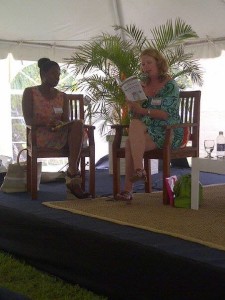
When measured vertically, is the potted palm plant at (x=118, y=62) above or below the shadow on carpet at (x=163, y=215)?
above

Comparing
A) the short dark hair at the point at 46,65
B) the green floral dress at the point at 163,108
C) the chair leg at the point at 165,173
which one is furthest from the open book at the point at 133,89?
the short dark hair at the point at 46,65

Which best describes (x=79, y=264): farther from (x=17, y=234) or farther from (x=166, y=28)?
(x=166, y=28)

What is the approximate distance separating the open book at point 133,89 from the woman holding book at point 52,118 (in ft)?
1.81

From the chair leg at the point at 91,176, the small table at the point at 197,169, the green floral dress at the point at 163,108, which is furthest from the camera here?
the chair leg at the point at 91,176

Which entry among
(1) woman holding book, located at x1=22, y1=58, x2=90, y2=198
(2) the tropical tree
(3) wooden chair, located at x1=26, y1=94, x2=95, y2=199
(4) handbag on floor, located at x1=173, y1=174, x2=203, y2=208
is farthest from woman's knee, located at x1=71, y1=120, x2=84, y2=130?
(2) the tropical tree

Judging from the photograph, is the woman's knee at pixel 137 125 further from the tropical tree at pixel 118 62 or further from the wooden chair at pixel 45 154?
the tropical tree at pixel 118 62

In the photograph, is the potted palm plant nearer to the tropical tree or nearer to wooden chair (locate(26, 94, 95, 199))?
the tropical tree

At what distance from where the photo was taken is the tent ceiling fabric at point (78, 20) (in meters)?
5.42

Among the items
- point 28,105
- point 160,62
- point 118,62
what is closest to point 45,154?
point 28,105

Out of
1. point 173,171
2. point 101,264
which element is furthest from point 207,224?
point 173,171

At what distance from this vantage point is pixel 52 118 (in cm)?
341

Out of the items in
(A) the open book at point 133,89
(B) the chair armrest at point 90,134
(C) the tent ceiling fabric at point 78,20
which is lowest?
(B) the chair armrest at point 90,134

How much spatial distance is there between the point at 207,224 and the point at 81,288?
0.68 meters

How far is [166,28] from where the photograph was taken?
197 inches
